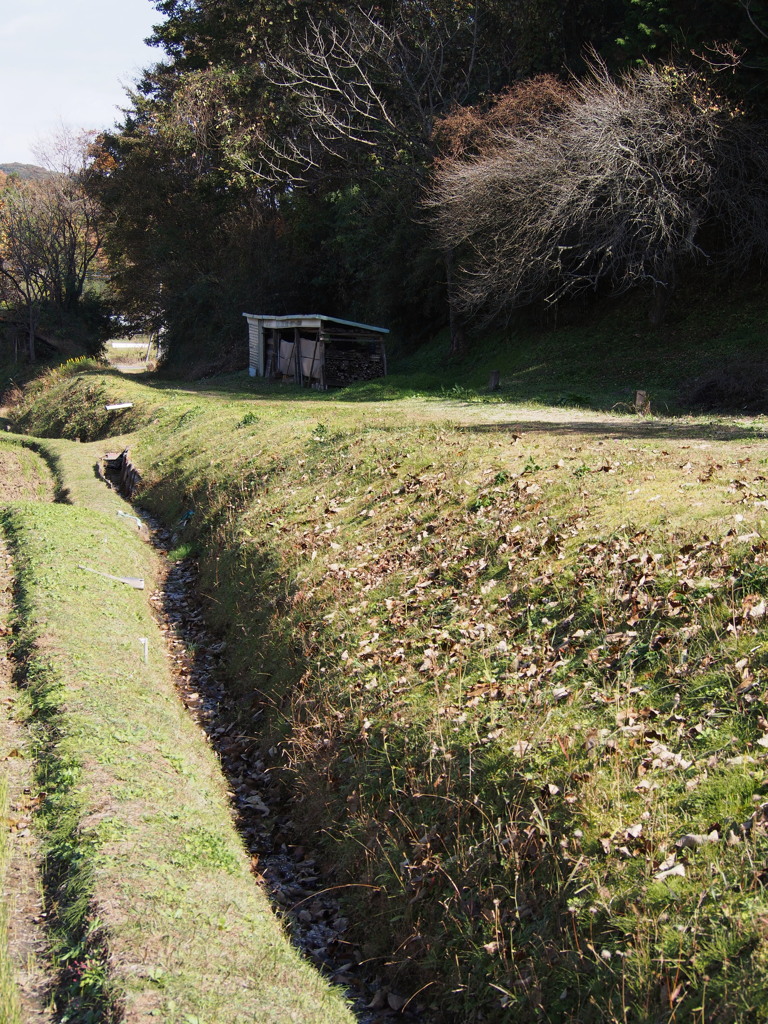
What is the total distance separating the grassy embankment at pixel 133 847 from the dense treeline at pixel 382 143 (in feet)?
54.2

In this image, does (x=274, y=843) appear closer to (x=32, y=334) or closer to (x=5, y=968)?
(x=5, y=968)

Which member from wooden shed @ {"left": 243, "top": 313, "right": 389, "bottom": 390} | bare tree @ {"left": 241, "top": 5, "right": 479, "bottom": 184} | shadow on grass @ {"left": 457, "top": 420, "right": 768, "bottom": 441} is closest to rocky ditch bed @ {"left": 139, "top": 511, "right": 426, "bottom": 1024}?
shadow on grass @ {"left": 457, "top": 420, "right": 768, "bottom": 441}

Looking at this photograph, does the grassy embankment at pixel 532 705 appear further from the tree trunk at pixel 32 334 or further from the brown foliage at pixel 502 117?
the tree trunk at pixel 32 334

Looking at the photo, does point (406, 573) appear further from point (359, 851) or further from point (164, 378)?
point (164, 378)

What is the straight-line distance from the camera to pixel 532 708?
704cm

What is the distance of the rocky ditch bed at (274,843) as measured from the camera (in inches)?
238

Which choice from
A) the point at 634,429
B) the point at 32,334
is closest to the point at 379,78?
the point at 634,429

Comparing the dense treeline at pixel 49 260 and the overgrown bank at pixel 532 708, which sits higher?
the dense treeline at pixel 49 260

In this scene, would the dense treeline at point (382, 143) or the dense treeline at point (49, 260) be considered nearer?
the dense treeline at point (382, 143)

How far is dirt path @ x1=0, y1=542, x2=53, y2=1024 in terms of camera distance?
515 centimetres

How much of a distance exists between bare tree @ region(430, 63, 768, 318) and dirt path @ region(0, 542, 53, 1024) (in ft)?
57.8

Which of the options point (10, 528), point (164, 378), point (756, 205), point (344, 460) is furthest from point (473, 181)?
point (164, 378)

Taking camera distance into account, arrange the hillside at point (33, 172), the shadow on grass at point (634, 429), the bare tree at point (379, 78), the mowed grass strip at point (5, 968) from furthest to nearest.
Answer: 1. the hillside at point (33, 172)
2. the bare tree at point (379, 78)
3. the shadow on grass at point (634, 429)
4. the mowed grass strip at point (5, 968)

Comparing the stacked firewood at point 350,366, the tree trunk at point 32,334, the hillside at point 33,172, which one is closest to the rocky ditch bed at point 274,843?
the stacked firewood at point 350,366
